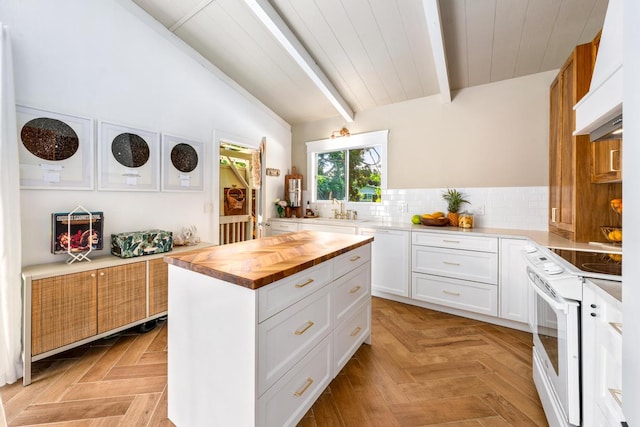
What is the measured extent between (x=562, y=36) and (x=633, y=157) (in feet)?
9.55

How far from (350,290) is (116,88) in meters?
2.82

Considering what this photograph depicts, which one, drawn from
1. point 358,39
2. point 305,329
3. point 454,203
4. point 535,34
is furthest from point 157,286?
point 535,34

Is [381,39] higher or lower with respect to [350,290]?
higher

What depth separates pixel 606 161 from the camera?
1762 mm

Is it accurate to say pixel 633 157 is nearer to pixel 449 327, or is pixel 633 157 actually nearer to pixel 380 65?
pixel 449 327

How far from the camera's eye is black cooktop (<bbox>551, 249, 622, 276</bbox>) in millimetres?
1167

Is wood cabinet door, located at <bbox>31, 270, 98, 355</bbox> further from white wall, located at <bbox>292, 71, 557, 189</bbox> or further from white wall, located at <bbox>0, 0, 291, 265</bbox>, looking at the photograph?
white wall, located at <bbox>292, 71, 557, 189</bbox>

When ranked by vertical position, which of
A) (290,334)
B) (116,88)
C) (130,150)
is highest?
(116,88)

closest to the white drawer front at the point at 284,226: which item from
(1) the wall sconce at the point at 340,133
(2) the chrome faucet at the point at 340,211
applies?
(2) the chrome faucet at the point at 340,211

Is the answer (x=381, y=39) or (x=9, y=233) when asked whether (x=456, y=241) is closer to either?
(x=381, y=39)

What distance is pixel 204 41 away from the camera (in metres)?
2.97

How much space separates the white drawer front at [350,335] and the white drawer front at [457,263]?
41.7 inches

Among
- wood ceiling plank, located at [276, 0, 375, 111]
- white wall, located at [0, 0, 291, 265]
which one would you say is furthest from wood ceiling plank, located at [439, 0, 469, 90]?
white wall, located at [0, 0, 291, 265]

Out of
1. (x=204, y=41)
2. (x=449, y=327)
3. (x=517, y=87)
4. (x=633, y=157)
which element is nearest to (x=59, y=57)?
(x=204, y=41)
